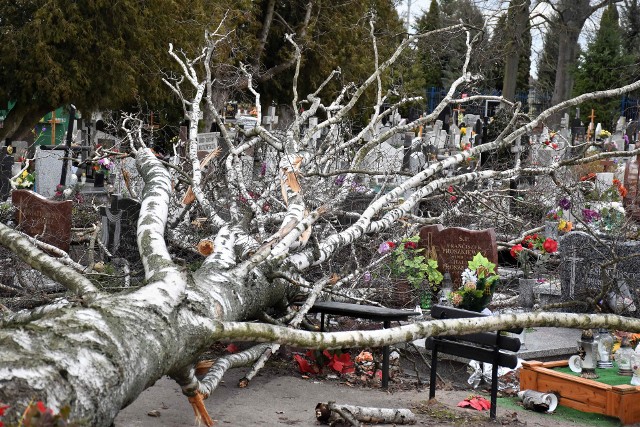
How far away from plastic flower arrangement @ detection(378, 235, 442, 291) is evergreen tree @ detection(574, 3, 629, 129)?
39045 millimetres

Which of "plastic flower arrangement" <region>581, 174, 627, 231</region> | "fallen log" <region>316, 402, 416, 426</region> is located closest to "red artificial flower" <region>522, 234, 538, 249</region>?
"plastic flower arrangement" <region>581, 174, 627, 231</region>

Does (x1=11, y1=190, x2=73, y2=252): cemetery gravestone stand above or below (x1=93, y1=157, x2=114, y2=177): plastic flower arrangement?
below

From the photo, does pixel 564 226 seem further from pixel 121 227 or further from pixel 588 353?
pixel 121 227

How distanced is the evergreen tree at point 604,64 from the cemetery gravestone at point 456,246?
38520 millimetres

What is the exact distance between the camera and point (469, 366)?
28.9ft

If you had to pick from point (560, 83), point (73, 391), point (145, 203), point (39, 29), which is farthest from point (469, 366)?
point (560, 83)

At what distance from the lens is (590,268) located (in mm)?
10969

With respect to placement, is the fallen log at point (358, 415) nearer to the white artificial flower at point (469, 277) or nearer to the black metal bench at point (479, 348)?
the black metal bench at point (479, 348)

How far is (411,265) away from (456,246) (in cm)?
89

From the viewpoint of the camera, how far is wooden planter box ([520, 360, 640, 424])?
7426 mm

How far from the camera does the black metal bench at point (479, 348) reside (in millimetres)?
7289

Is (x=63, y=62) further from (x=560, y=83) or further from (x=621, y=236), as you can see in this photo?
(x=560, y=83)

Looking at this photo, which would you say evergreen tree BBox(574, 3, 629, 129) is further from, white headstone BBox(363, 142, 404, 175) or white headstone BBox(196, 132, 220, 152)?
white headstone BBox(196, 132, 220, 152)

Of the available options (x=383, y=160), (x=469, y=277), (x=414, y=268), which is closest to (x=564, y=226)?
(x=414, y=268)
